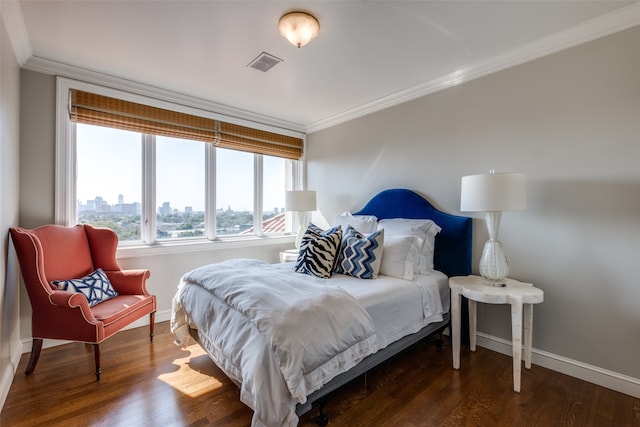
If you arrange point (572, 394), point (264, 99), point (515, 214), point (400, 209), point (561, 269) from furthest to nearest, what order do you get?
point (264, 99) < point (400, 209) < point (515, 214) < point (561, 269) < point (572, 394)

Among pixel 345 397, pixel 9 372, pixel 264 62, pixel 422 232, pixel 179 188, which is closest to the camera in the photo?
pixel 345 397

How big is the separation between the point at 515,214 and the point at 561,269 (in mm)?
515

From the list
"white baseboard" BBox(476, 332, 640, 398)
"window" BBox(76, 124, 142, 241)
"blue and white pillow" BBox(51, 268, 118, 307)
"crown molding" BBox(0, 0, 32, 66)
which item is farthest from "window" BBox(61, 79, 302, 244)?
"white baseboard" BBox(476, 332, 640, 398)

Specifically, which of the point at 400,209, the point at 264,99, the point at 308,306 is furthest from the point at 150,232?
the point at 400,209

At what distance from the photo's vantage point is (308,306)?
5.22 ft

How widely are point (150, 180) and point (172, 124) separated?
2.24 ft

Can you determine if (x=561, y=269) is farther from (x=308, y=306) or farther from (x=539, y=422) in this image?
(x=308, y=306)

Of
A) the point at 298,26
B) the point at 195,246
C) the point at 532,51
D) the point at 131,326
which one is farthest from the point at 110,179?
the point at 532,51

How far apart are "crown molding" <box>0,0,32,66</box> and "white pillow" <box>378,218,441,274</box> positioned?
3.22 meters

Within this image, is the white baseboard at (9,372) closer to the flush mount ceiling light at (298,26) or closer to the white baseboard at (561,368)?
the white baseboard at (561,368)

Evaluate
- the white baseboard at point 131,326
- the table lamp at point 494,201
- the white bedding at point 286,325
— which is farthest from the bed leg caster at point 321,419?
the white baseboard at point 131,326

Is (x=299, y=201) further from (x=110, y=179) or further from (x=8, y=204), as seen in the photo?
(x=8, y=204)

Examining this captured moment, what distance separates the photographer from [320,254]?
2.49 metres

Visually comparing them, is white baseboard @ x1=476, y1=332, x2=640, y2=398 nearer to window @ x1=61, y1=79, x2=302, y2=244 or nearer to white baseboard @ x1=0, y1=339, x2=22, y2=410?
window @ x1=61, y1=79, x2=302, y2=244
